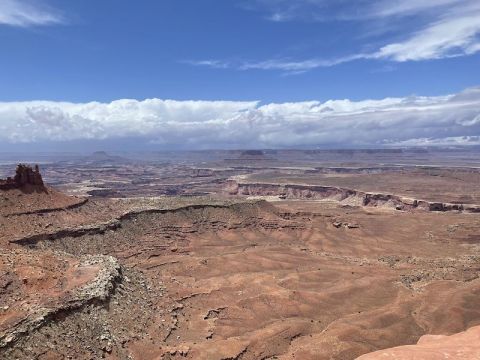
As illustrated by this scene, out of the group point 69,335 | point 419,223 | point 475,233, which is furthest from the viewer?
point 419,223

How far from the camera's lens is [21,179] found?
3194 inches

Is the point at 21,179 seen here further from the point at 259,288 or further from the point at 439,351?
the point at 439,351

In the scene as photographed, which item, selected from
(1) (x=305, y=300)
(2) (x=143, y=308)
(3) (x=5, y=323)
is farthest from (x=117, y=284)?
(1) (x=305, y=300)

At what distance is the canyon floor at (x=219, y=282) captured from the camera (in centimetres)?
4256

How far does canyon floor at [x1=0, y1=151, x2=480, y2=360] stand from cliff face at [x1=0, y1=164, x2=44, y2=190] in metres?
1.43

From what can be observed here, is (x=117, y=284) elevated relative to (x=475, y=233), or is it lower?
elevated

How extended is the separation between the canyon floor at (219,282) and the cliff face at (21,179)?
1431 mm

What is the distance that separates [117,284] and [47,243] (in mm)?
23686

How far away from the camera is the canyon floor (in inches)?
1676

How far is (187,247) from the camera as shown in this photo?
280 ft

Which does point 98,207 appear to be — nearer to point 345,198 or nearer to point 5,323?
point 5,323

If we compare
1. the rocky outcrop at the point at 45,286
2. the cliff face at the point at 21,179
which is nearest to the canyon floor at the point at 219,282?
the rocky outcrop at the point at 45,286

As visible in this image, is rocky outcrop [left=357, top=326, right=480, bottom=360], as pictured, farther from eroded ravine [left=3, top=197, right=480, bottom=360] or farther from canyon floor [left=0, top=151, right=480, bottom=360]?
eroded ravine [left=3, top=197, right=480, bottom=360]

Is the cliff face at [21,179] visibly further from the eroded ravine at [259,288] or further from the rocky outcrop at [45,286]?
the rocky outcrop at [45,286]
